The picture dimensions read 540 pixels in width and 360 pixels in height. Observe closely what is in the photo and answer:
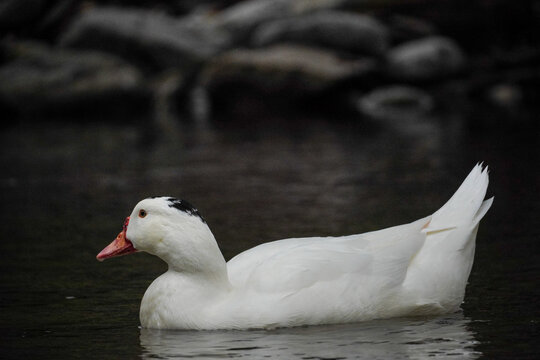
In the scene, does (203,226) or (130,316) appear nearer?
(203,226)

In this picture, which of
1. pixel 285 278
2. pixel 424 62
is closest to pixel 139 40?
pixel 424 62

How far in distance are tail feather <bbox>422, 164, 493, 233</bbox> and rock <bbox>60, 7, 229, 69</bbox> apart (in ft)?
69.2

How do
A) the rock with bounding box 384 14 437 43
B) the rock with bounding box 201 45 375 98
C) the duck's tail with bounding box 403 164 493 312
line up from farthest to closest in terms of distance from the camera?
the rock with bounding box 384 14 437 43 → the rock with bounding box 201 45 375 98 → the duck's tail with bounding box 403 164 493 312

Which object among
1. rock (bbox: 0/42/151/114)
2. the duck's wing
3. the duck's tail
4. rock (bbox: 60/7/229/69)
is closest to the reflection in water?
the duck's tail

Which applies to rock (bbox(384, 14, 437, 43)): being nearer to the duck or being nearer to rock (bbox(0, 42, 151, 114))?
rock (bbox(0, 42, 151, 114))

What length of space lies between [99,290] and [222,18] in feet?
76.5

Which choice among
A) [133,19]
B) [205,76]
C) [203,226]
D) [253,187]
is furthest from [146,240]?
[133,19]

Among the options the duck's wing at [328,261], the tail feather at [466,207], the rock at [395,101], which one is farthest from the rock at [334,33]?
the duck's wing at [328,261]

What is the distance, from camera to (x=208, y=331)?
678cm

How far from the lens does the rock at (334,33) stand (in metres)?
27.0

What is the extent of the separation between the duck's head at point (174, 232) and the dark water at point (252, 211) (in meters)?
0.51

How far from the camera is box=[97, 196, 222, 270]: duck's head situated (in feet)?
22.5

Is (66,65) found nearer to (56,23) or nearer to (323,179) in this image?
(56,23)

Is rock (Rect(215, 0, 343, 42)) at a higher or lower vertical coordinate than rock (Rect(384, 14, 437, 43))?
higher
